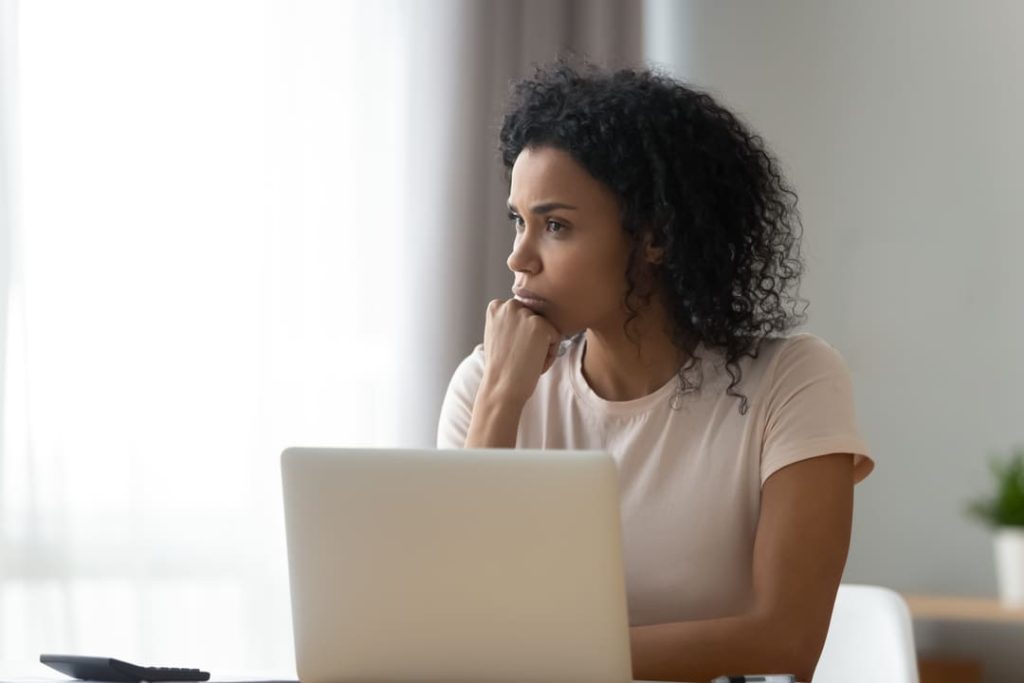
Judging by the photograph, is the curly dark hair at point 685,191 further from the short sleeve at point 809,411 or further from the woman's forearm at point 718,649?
the woman's forearm at point 718,649

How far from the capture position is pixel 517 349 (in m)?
1.68

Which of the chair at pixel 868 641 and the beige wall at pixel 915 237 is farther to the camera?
the beige wall at pixel 915 237

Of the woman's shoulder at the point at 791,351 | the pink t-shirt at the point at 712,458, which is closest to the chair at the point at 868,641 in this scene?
the pink t-shirt at the point at 712,458

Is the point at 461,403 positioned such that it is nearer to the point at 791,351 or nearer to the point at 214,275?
the point at 791,351

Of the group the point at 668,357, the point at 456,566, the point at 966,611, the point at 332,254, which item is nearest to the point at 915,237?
the point at 966,611

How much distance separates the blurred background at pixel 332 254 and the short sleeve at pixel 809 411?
0.97 meters

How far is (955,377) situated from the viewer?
295 centimetres

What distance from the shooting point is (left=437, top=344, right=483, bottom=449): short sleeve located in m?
1.79

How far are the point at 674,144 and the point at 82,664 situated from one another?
97 cm

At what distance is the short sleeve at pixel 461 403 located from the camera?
1.79 meters

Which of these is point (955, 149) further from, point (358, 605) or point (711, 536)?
point (358, 605)

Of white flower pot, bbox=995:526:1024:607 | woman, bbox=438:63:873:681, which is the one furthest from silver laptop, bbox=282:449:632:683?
white flower pot, bbox=995:526:1024:607

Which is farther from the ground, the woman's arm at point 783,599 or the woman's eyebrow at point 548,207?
the woman's eyebrow at point 548,207

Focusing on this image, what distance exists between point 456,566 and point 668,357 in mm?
790
